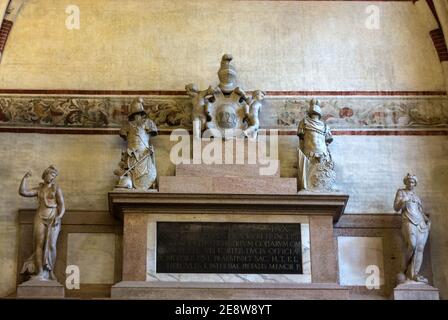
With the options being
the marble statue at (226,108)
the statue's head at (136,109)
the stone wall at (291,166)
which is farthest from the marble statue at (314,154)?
the statue's head at (136,109)

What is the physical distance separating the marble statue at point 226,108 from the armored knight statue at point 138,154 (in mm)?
761

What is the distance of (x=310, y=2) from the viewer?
15.2 m

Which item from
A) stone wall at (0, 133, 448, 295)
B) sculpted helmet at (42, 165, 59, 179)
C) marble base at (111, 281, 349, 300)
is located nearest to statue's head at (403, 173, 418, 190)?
stone wall at (0, 133, 448, 295)

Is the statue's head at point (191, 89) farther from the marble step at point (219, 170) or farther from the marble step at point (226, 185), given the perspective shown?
the marble step at point (226, 185)

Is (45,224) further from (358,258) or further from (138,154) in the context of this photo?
(358,258)

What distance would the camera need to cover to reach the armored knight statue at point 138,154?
13289mm

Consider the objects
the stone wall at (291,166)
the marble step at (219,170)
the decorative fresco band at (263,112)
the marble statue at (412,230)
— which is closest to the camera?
the marble statue at (412,230)

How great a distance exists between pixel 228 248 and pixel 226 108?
234cm

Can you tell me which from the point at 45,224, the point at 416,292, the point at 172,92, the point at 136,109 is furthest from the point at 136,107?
the point at 416,292

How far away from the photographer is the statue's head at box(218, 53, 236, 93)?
14156 millimetres

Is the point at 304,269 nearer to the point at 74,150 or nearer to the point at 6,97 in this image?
the point at 74,150

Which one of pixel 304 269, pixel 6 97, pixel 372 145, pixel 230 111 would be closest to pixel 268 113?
pixel 230 111

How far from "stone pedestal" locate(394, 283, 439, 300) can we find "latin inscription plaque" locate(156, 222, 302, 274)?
1.45 m

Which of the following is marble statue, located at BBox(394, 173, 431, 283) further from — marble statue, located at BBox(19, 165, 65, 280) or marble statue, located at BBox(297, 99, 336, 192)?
marble statue, located at BBox(19, 165, 65, 280)
